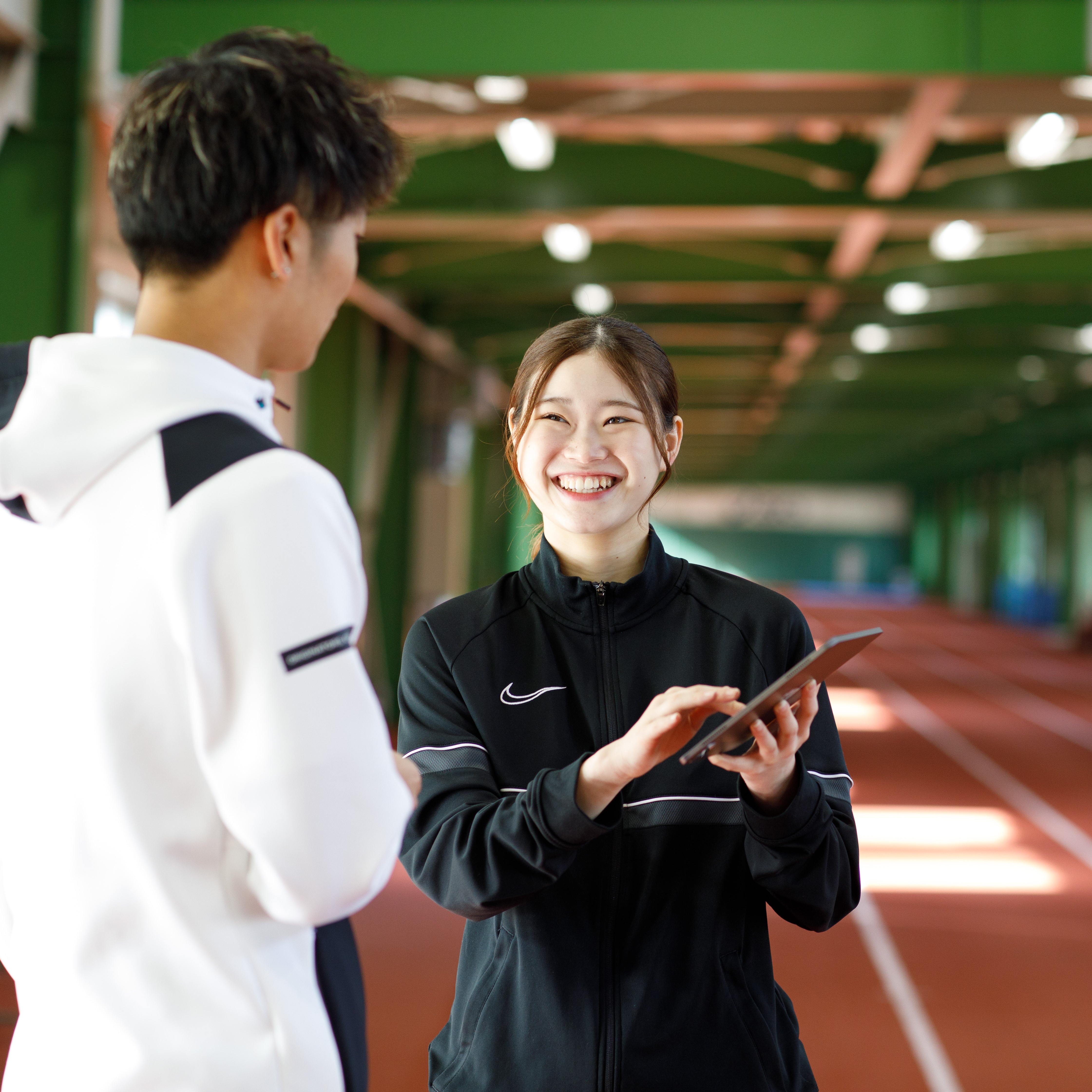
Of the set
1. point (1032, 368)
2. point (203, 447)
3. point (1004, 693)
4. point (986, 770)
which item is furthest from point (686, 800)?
point (1032, 368)

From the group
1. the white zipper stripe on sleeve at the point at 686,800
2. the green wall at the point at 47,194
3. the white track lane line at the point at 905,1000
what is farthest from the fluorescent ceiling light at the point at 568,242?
the white zipper stripe on sleeve at the point at 686,800

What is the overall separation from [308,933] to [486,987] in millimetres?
734

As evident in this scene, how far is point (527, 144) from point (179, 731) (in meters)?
7.90

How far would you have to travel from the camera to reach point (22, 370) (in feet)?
4.82

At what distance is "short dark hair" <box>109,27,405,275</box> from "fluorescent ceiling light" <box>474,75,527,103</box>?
17.7 feet

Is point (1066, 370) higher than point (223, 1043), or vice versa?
point (1066, 370)

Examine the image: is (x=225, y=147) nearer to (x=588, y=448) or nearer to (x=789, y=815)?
(x=588, y=448)

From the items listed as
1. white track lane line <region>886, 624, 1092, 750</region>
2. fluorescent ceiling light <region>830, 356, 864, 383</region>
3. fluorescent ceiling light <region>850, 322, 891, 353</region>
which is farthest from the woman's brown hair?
fluorescent ceiling light <region>830, 356, 864, 383</region>

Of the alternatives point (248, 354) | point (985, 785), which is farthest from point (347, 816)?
point (985, 785)

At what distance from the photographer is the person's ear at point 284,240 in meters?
1.44

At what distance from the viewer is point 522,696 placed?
213 cm

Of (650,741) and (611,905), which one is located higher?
(650,741)

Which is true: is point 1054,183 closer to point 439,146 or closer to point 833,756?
point 439,146

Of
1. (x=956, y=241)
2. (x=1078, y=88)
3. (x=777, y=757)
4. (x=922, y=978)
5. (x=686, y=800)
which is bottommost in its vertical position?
(x=922, y=978)
